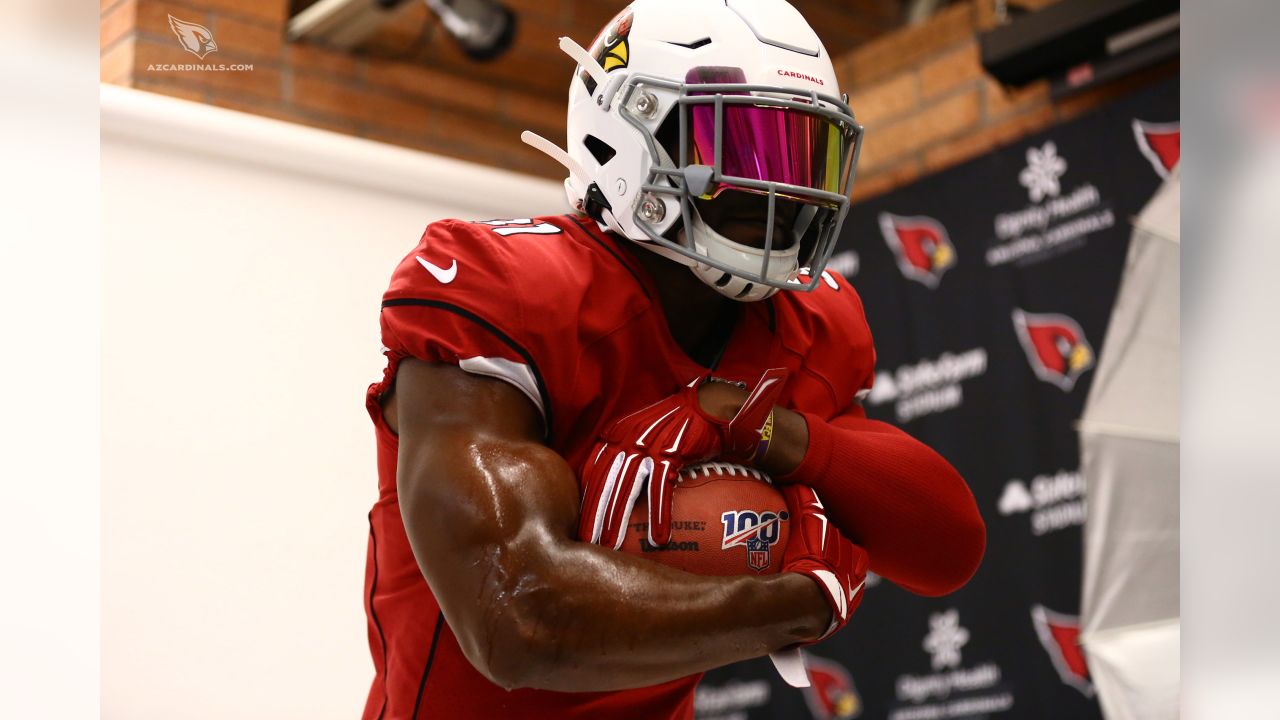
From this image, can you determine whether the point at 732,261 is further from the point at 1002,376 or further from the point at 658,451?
the point at 1002,376

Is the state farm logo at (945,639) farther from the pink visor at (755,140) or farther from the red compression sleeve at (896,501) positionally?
the pink visor at (755,140)

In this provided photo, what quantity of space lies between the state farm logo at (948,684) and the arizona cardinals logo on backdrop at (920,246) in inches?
41.3

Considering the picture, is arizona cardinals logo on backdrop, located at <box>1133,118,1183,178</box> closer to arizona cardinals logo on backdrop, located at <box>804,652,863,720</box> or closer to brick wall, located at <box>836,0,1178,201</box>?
brick wall, located at <box>836,0,1178,201</box>

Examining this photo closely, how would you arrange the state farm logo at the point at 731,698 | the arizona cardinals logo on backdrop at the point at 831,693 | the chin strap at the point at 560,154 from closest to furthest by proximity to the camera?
the chin strap at the point at 560,154 < the arizona cardinals logo on backdrop at the point at 831,693 < the state farm logo at the point at 731,698

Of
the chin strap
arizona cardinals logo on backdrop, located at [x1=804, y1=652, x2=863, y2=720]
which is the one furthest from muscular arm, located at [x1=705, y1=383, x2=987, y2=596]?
arizona cardinals logo on backdrop, located at [x1=804, y1=652, x2=863, y2=720]

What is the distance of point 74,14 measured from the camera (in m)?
0.64

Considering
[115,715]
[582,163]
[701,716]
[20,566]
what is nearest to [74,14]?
[20,566]

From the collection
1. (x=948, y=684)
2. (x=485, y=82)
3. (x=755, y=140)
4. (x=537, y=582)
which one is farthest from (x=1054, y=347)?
(x=537, y=582)

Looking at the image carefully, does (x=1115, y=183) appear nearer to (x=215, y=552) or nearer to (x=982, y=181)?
(x=982, y=181)

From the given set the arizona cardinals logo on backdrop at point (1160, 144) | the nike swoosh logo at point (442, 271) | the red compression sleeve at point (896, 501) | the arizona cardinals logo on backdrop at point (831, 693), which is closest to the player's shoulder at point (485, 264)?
the nike swoosh logo at point (442, 271)

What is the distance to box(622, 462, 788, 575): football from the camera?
4.52 ft

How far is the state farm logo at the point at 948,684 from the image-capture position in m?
3.93

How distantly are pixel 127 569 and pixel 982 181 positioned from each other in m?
2.65

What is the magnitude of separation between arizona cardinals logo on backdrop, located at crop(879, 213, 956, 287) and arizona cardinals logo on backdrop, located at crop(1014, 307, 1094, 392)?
1.09ft
